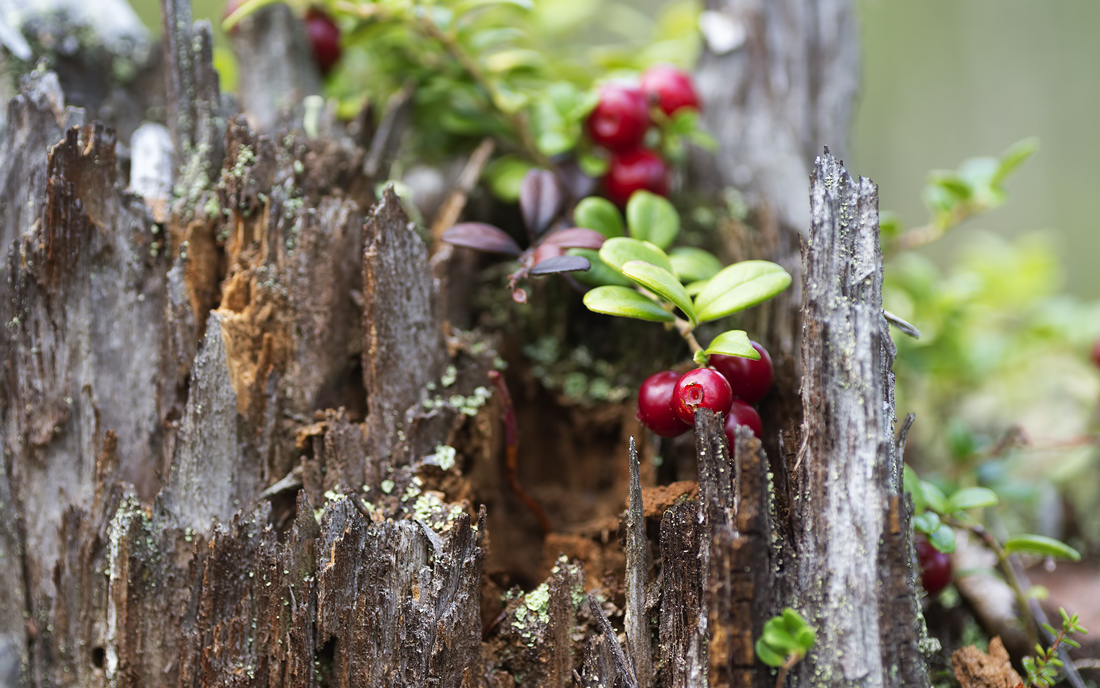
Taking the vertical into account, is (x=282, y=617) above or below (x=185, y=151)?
below

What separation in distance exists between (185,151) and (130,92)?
0.50 metres

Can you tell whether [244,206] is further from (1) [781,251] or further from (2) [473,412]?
(1) [781,251]

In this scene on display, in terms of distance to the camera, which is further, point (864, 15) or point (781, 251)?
point (864, 15)

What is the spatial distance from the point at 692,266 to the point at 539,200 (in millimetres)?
351

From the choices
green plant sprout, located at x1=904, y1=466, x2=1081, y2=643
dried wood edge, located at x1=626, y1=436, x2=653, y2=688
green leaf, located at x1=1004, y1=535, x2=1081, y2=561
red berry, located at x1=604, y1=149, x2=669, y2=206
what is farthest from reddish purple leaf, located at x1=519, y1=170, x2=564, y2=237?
green leaf, located at x1=1004, y1=535, x2=1081, y2=561

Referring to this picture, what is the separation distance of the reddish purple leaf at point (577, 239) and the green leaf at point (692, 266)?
14cm

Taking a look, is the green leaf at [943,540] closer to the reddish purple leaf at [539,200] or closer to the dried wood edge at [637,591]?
the dried wood edge at [637,591]

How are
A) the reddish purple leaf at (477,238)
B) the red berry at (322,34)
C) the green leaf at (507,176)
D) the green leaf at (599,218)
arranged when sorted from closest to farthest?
1. the reddish purple leaf at (477,238)
2. the green leaf at (599,218)
3. the green leaf at (507,176)
4. the red berry at (322,34)

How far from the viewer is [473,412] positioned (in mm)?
1299

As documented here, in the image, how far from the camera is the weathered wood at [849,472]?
3.10ft

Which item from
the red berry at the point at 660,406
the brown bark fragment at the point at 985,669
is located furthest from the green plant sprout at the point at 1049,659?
the red berry at the point at 660,406

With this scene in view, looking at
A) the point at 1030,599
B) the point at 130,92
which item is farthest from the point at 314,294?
the point at 1030,599

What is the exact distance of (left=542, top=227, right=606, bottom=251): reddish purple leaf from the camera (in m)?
1.22

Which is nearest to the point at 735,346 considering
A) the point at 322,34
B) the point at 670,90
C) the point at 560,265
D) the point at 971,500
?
the point at 560,265
